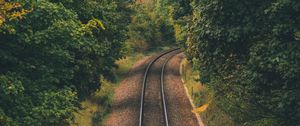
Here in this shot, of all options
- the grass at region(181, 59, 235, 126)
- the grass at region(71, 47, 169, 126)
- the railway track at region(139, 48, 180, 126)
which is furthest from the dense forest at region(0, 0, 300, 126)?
the railway track at region(139, 48, 180, 126)

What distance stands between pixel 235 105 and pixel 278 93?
Answer: 2.47m

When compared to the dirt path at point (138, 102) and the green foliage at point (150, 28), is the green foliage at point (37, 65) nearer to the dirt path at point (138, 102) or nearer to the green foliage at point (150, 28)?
the dirt path at point (138, 102)

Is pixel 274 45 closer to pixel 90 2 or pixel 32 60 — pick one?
pixel 32 60

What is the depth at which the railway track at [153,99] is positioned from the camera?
70.8 ft

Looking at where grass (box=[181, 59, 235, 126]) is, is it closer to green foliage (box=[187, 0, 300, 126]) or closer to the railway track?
the railway track

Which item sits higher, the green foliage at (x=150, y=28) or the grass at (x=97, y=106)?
the green foliage at (x=150, y=28)

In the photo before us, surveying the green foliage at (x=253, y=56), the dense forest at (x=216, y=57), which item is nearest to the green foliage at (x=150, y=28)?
the green foliage at (x=253, y=56)

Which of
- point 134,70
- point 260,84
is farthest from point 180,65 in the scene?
point 260,84

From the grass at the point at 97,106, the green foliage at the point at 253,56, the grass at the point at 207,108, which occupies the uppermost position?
the green foliage at the point at 253,56

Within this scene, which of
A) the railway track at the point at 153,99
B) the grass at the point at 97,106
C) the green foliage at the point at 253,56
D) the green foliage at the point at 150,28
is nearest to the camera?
the green foliage at the point at 253,56

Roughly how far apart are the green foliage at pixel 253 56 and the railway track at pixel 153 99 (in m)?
6.06

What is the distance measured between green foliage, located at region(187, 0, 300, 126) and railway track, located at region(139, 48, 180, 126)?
6061 millimetres

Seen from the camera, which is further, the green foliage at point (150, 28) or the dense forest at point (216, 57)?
the green foliage at point (150, 28)

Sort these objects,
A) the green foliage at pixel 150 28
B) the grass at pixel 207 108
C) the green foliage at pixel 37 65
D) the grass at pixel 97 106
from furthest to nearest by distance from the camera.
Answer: the green foliage at pixel 150 28, the grass at pixel 97 106, the grass at pixel 207 108, the green foliage at pixel 37 65
